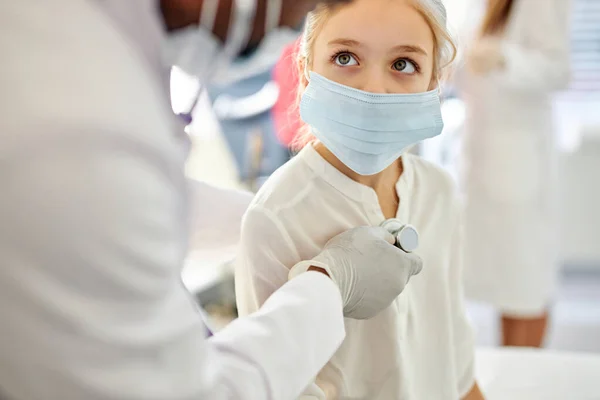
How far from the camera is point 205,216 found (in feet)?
4.07

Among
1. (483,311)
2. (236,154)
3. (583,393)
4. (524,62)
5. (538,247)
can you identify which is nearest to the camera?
(583,393)

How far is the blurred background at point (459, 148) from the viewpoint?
290 centimetres

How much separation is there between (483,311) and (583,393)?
2.01 meters

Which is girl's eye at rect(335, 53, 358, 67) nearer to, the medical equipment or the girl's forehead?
the girl's forehead

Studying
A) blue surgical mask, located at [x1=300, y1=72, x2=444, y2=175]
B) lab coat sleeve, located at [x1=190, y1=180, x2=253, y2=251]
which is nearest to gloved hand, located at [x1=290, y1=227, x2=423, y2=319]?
blue surgical mask, located at [x1=300, y1=72, x2=444, y2=175]

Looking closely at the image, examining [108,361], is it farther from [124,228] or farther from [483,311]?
[483,311]

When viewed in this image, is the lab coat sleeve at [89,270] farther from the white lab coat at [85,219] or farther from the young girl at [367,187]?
the young girl at [367,187]

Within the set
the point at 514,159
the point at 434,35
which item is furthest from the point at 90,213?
the point at 514,159

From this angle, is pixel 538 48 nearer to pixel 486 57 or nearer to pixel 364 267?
pixel 486 57

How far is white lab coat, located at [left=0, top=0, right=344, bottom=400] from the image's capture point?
0.60 metres

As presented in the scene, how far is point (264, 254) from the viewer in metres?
1.08

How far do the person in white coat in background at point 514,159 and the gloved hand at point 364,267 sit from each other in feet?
5.04

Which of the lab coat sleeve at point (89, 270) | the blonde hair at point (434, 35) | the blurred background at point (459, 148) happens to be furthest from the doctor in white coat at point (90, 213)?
the blurred background at point (459, 148)

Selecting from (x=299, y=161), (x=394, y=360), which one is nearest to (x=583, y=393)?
(x=394, y=360)
